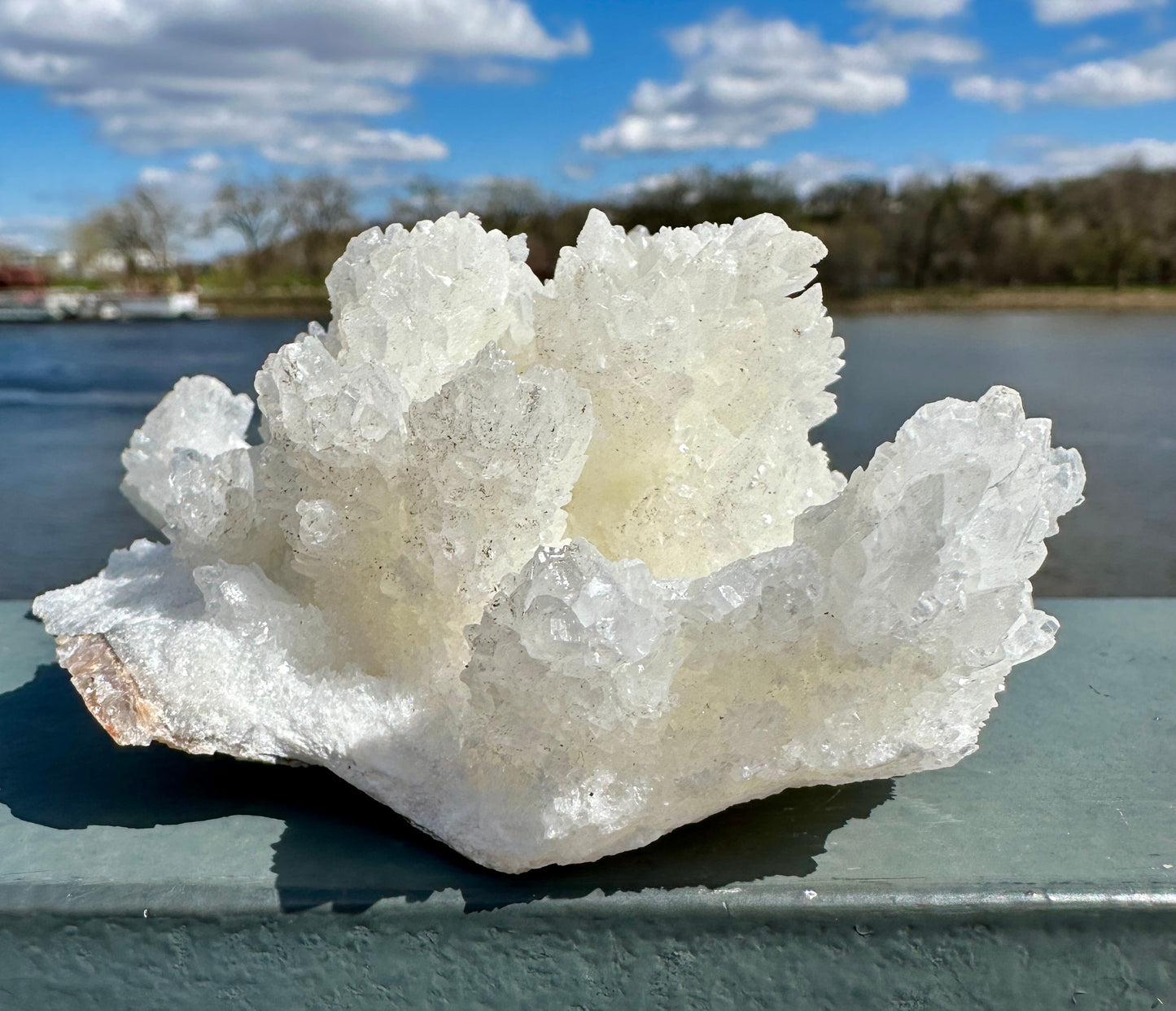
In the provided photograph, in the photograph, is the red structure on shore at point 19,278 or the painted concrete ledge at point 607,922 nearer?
the painted concrete ledge at point 607,922

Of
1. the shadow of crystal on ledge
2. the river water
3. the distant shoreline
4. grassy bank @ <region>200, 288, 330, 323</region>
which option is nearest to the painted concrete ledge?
the shadow of crystal on ledge

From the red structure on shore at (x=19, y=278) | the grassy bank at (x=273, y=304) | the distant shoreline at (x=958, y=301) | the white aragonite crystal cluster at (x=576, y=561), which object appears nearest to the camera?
the white aragonite crystal cluster at (x=576, y=561)

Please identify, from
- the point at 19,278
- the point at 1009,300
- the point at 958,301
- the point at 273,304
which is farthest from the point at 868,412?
the point at 19,278

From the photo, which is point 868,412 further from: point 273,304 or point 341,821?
point 273,304

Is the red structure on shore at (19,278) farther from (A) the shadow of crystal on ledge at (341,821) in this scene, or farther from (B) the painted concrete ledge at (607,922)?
(B) the painted concrete ledge at (607,922)

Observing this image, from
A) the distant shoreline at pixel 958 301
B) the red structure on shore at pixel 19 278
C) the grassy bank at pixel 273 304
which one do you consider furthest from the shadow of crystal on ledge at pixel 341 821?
the red structure on shore at pixel 19 278

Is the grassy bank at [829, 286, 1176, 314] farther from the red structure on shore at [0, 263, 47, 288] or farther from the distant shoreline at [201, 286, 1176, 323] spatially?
the red structure on shore at [0, 263, 47, 288]
